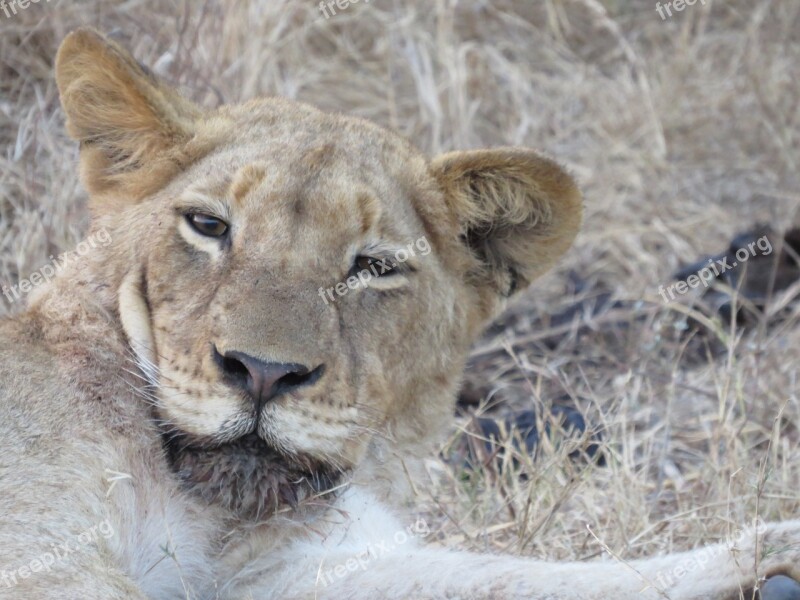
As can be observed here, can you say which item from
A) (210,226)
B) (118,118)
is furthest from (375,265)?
(118,118)

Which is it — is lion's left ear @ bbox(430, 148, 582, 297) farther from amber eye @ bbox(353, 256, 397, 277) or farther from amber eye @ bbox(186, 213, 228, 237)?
amber eye @ bbox(186, 213, 228, 237)

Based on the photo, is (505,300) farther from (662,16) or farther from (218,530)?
(662,16)

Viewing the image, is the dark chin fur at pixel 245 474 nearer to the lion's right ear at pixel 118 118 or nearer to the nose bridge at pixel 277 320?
the nose bridge at pixel 277 320

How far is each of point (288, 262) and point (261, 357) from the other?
332 mm

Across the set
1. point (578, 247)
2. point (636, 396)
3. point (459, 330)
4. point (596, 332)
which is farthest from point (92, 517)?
point (578, 247)

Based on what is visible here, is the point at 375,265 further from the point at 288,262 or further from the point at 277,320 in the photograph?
the point at 277,320

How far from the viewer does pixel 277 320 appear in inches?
109

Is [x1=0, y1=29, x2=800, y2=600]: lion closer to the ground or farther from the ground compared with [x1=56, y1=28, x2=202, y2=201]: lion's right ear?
closer to the ground

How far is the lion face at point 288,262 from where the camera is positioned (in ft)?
9.16

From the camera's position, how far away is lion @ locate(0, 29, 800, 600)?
2705mm

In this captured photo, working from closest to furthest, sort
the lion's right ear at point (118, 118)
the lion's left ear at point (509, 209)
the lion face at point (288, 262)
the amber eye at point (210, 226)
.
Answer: the lion face at point (288, 262) < the amber eye at point (210, 226) < the lion's right ear at point (118, 118) < the lion's left ear at point (509, 209)

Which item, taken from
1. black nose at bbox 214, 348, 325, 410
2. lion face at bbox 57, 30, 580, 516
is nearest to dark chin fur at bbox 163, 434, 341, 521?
lion face at bbox 57, 30, 580, 516

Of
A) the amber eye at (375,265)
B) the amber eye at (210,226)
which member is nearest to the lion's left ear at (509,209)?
the amber eye at (375,265)

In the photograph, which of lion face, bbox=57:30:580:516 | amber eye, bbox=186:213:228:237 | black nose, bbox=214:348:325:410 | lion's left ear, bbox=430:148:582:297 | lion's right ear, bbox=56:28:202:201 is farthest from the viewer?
lion's left ear, bbox=430:148:582:297
